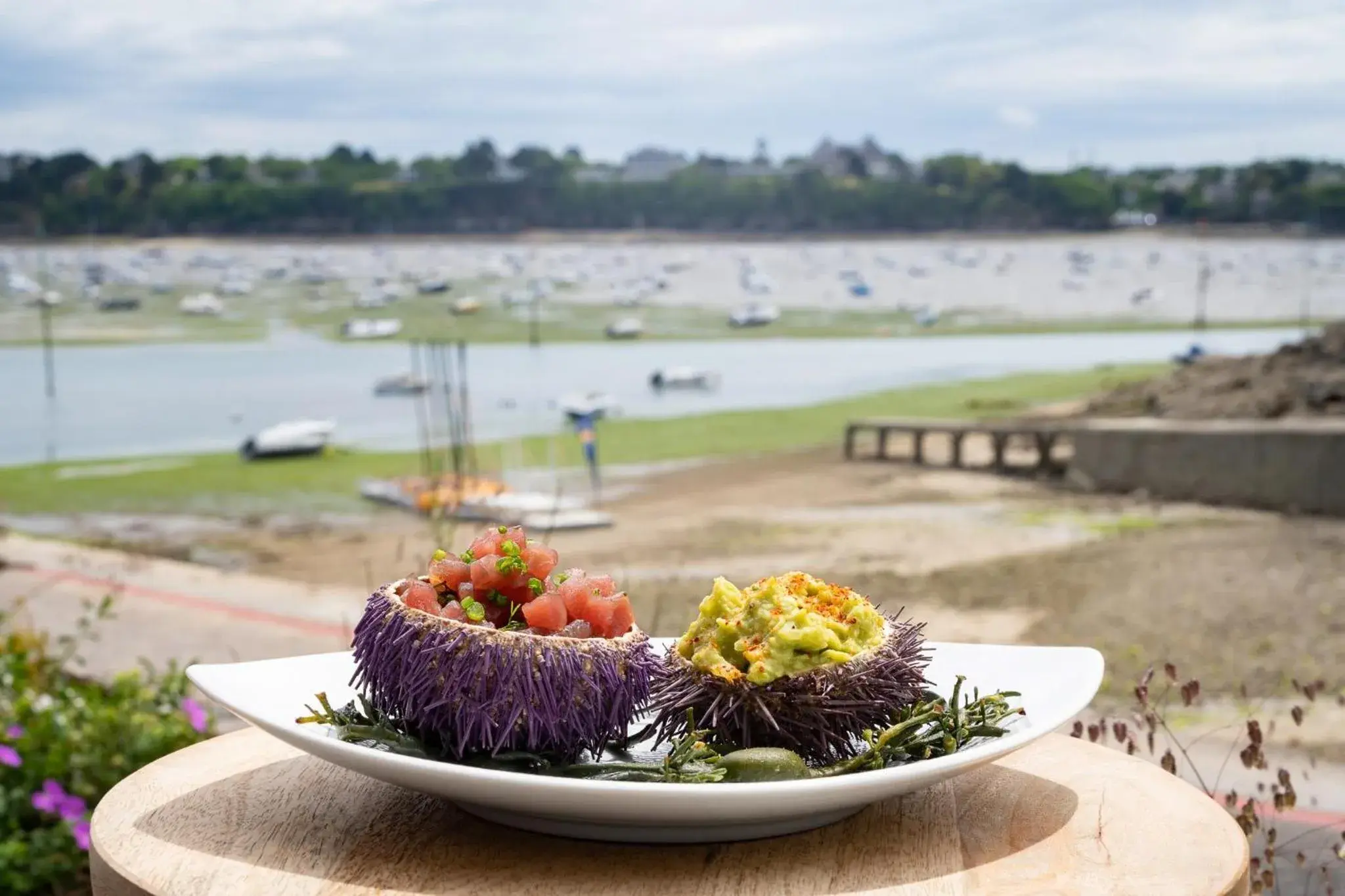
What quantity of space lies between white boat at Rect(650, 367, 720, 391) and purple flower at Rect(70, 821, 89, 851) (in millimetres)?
43860

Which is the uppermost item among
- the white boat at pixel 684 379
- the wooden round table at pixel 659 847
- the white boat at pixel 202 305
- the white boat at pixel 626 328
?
the wooden round table at pixel 659 847

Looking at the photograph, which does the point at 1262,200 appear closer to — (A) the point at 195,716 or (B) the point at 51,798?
(A) the point at 195,716

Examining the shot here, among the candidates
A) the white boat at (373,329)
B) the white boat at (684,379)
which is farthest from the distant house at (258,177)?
the white boat at (684,379)

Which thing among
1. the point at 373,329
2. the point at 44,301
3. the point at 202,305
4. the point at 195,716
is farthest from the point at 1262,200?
the point at 195,716

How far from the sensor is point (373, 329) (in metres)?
51.4

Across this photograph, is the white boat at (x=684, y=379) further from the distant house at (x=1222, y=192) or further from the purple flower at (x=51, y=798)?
the purple flower at (x=51, y=798)

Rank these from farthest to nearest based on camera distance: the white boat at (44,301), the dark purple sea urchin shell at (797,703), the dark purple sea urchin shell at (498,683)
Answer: the white boat at (44,301) < the dark purple sea urchin shell at (797,703) < the dark purple sea urchin shell at (498,683)

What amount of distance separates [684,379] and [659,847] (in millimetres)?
46820

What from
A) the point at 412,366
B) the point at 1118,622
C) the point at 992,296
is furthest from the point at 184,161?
the point at 1118,622

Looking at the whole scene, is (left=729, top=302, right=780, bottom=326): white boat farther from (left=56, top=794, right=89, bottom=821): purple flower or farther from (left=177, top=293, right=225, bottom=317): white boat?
Answer: (left=56, top=794, right=89, bottom=821): purple flower

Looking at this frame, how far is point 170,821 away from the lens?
1.64 meters

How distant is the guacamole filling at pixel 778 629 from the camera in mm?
1757

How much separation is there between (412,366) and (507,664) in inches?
1884

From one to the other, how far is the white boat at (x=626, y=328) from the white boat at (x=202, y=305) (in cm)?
1445
